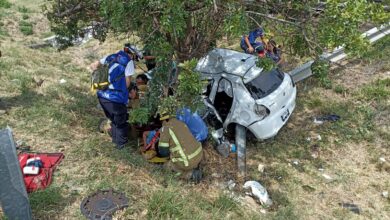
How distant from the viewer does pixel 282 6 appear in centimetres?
536

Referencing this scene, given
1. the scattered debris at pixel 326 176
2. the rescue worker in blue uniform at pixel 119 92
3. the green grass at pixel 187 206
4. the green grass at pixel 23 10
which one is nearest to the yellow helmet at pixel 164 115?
the rescue worker in blue uniform at pixel 119 92

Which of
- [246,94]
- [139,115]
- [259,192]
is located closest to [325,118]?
[246,94]

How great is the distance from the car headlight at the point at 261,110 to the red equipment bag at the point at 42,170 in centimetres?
314

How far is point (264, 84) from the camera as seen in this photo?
714 centimetres

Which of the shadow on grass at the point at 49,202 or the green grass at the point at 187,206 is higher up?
the shadow on grass at the point at 49,202

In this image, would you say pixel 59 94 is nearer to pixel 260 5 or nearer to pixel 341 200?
pixel 260 5

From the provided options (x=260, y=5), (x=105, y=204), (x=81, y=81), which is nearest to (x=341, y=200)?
(x=260, y=5)

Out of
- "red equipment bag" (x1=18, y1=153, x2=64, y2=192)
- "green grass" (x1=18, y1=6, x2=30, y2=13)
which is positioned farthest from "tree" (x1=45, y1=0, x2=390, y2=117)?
"green grass" (x1=18, y1=6, x2=30, y2=13)

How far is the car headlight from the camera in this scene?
6867mm

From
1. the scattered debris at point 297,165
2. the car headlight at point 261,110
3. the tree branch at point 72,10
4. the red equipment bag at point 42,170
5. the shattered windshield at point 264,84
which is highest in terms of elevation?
the tree branch at point 72,10

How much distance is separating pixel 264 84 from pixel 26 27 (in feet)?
29.2

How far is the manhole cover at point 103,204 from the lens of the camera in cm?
467

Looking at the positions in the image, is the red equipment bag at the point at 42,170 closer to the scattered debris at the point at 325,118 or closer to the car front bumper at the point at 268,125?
the car front bumper at the point at 268,125

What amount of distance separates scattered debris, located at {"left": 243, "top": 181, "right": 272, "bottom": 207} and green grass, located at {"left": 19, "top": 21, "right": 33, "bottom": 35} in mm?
9403
